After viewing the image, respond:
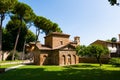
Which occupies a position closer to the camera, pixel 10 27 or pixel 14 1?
pixel 14 1

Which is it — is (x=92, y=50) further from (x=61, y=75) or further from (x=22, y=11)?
(x=22, y=11)

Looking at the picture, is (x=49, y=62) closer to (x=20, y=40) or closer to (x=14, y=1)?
(x=14, y=1)

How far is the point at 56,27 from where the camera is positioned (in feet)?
218

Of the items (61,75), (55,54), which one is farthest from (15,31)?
(61,75)

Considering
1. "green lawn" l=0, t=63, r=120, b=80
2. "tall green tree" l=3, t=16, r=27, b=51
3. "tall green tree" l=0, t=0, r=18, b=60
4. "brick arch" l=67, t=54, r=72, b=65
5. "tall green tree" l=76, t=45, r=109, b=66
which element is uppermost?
"tall green tree" l=0, t=0, r=18, b=60

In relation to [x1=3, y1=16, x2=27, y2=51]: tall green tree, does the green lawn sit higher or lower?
lower

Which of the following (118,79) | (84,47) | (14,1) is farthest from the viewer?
(14,1)

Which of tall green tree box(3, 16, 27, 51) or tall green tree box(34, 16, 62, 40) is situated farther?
tall green tree box(34, 16, 62, 40)

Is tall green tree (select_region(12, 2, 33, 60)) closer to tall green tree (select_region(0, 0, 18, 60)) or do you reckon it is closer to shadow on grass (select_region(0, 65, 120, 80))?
tall green tree (select_region(0, 0, 18, 60))

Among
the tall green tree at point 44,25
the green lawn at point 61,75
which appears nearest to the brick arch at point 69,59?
the green lawn at point 61,75

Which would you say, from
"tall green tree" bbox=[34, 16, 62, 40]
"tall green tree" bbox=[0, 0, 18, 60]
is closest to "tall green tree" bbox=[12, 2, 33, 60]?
"tall green tree" bbox=[0, 0, 18, 60]

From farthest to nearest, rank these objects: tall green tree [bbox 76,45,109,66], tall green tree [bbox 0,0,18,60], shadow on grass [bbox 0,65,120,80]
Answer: tall green tree [bbox 0,0,18,60] → tall green tree [bbox 76,45,109,66] → shadow on grass [bbox 0,65,120,80]

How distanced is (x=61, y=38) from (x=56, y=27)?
66.1ft

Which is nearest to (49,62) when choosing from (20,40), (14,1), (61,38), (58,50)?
(58,50)
